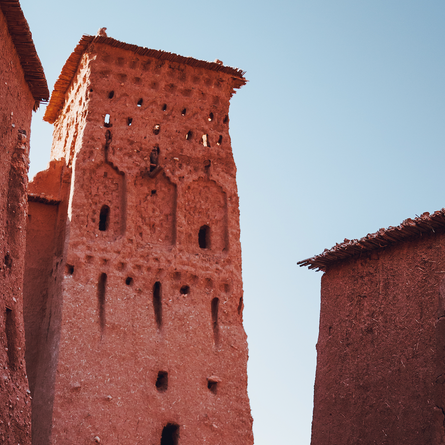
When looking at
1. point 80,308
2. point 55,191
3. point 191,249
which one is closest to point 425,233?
point 191,249

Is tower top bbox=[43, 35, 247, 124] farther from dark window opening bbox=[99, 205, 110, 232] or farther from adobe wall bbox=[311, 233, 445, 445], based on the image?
adobe wall bbox=[311, 233, 445, 445]

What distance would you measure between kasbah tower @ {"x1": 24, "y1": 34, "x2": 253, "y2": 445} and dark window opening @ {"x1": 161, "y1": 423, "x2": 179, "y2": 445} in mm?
26

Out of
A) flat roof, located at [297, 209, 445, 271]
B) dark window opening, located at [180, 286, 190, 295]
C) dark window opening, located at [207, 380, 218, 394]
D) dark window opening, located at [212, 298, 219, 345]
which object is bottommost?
dark window opening, located at [207, 380, 218, 394]

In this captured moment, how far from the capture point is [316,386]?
16.9 metres

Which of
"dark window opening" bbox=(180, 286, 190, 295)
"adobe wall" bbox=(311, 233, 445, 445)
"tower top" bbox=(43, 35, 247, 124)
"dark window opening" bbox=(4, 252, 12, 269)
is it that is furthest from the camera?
"tower top" bbox=(43, 35, 247, 124)

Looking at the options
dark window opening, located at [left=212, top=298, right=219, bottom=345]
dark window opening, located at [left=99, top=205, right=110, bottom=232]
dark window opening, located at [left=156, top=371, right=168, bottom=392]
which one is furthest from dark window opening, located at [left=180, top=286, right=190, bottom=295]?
dark window opening, located at [left=99, top=205, right=110, bottom=232]

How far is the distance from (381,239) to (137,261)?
4.63 m

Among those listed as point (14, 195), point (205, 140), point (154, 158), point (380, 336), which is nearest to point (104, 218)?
point (154, 158)

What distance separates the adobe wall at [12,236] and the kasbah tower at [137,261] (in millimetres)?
3772

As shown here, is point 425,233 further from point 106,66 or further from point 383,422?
point 106,66

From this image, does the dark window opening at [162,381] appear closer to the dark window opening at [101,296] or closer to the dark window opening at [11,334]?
the dark window opening at [101,296]

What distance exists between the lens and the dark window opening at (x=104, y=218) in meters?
16.8

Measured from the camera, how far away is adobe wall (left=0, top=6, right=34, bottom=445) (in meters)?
10.4

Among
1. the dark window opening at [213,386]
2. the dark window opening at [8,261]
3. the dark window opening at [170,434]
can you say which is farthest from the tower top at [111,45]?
the dark window opening at [170,434]
